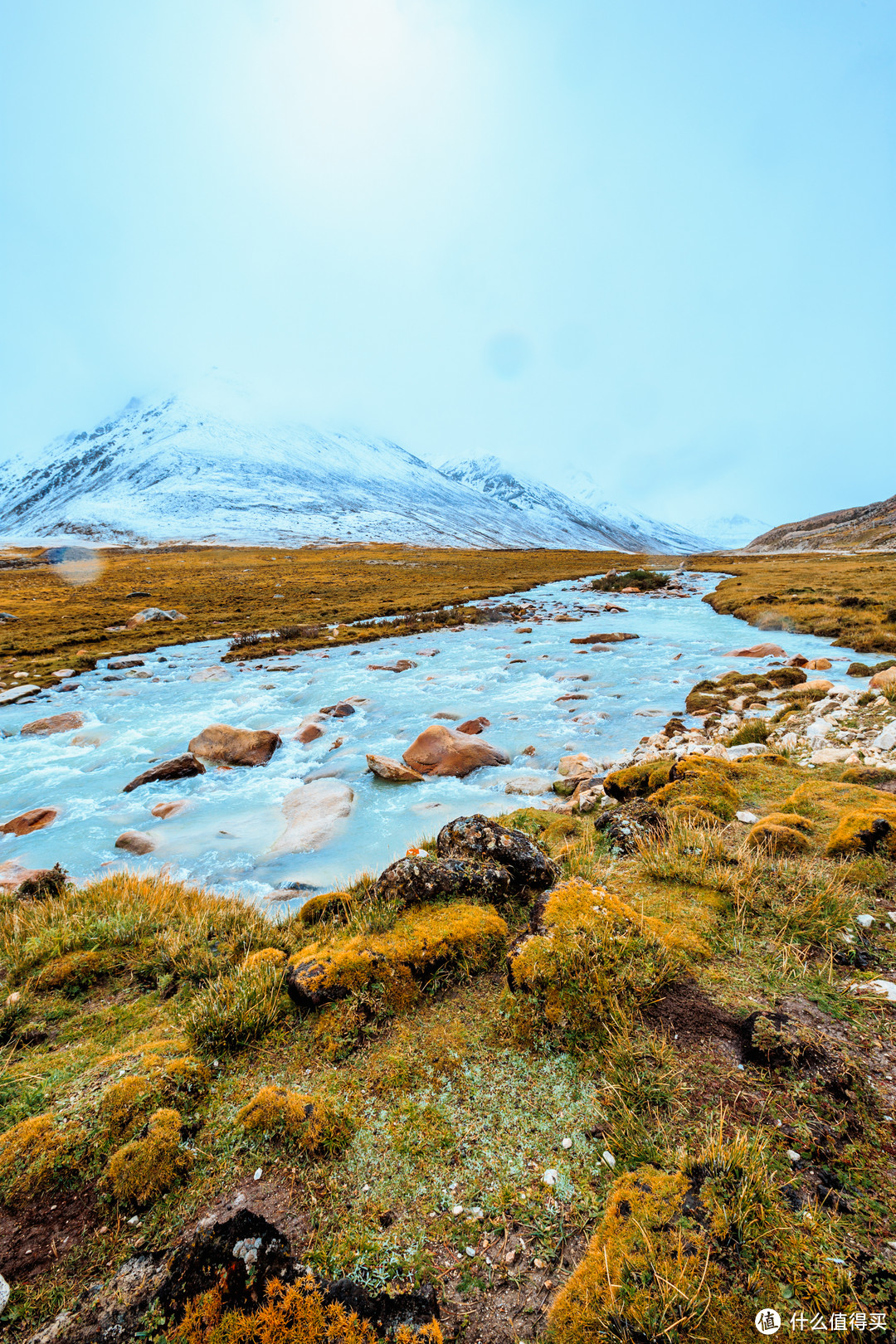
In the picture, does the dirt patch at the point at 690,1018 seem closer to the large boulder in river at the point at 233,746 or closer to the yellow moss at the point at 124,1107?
the yellow moss at the point at 124,1107

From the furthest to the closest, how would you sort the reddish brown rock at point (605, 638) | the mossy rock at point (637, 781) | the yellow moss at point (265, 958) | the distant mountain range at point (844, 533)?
the distant mountain range at point (844, 533)
the reddish brown rock at point (605, 638)
the mossy rock at point (637, 781)
the yellow moss at point (265, 958)

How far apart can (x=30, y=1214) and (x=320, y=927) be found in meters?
2.92

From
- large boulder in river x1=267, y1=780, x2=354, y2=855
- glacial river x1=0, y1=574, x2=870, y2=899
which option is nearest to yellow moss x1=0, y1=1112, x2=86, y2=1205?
glacial river x1=0, y1=574, x2=870, y2=899

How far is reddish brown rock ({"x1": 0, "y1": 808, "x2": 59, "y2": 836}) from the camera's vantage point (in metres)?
10.5

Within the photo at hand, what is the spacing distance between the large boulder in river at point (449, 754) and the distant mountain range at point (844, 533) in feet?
319

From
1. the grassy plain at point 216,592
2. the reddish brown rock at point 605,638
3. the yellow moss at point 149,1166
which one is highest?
the grassy plain at point 216,592

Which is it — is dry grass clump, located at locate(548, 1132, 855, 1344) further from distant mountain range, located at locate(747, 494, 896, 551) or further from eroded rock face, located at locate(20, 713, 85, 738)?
distant mountain range, located at locate(747, 494, 896, 551)

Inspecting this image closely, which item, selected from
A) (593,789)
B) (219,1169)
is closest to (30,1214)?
(219,1169)

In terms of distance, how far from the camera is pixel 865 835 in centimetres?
534

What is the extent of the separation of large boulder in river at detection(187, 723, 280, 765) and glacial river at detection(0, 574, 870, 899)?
422 millimetres

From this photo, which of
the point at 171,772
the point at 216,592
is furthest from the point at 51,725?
the point at 216,592

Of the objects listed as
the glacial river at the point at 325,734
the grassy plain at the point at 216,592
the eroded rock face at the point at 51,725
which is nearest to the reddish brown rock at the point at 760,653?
the glacial river at the point at 325,734

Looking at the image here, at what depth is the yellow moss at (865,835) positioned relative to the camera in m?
5.23

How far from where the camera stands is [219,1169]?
2887 millimetres
